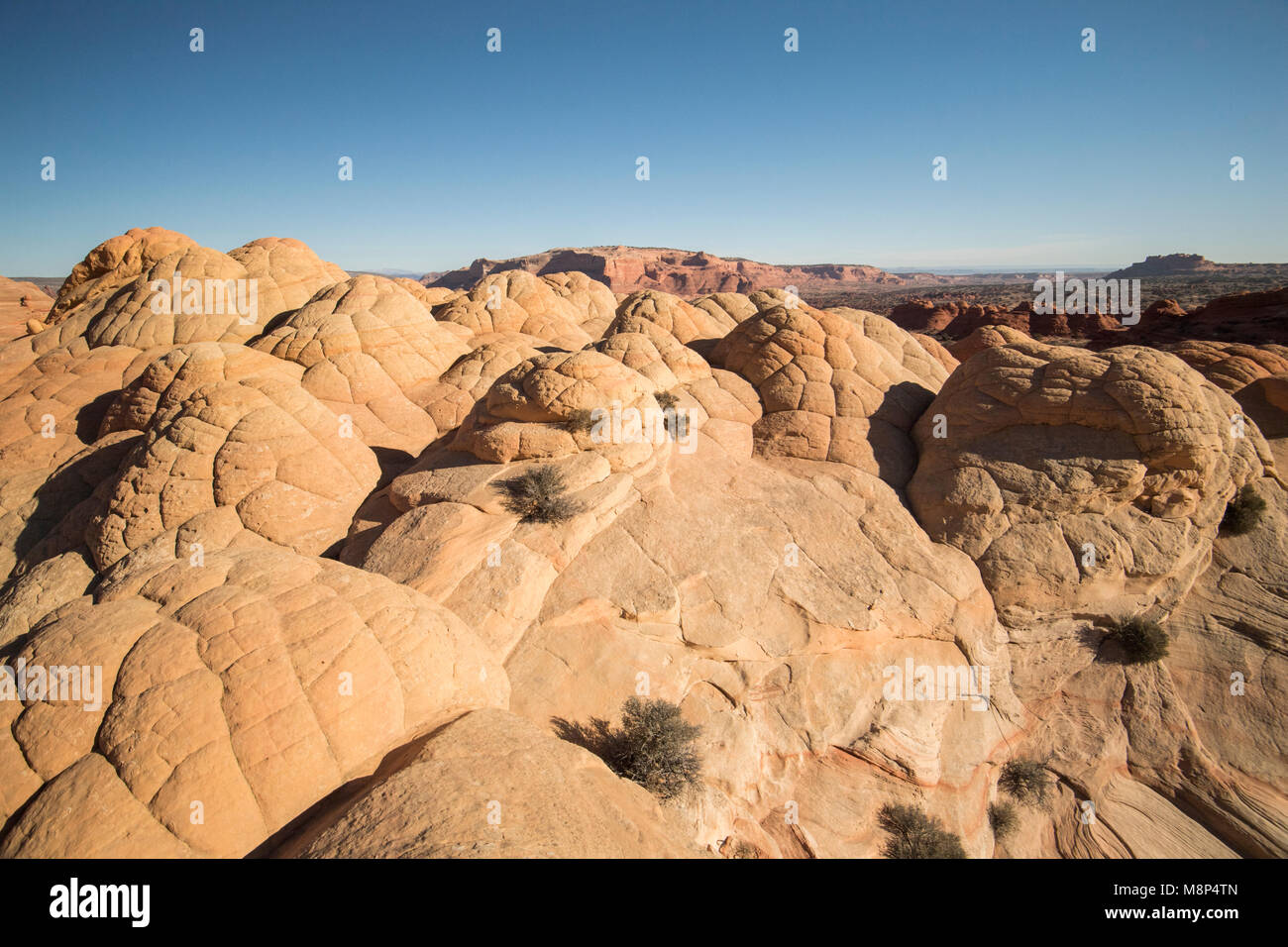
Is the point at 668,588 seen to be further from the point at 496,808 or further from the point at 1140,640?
the point at 1140,640

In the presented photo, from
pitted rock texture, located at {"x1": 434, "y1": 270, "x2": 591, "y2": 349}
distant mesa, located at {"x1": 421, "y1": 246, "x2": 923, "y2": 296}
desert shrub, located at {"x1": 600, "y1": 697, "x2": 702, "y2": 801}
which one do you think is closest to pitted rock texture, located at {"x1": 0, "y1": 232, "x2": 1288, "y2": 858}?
desert shrub, located at {"x1": 600, "y1": 697, "x2": 702, "y2": 801}

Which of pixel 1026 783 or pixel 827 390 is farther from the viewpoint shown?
pixel 827 390

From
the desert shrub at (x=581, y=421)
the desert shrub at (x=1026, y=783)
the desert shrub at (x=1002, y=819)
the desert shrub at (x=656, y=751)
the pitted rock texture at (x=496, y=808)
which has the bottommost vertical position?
the desert shrub at (x=1002, y=819)

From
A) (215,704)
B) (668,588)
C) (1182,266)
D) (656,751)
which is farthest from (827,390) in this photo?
(1182,266)

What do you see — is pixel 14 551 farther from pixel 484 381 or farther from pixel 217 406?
pixel 484 381

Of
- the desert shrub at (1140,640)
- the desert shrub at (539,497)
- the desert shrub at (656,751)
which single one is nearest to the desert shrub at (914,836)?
the desert shrub at (656,751)

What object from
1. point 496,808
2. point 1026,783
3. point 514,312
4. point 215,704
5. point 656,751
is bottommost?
point 1026,783

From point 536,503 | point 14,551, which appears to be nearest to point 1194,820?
point 536,503

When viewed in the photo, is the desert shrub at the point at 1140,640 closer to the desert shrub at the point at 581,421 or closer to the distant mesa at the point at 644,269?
the desert shrub at the point at 581,421
